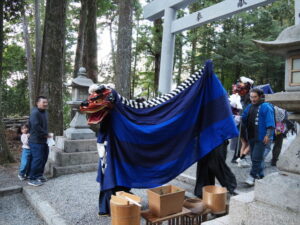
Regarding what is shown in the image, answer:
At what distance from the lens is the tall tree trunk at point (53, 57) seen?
26.6 ft

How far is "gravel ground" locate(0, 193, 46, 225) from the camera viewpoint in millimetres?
4100

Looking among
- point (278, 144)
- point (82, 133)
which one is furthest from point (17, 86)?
point (278, 144)

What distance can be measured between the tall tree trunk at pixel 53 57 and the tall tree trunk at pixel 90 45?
4181 mm

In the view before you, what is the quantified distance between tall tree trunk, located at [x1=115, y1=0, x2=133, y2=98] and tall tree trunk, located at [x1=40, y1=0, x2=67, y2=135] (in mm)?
1887

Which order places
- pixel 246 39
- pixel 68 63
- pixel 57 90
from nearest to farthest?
pixel 57 90 < pixel 246 39 < pixel 68 63

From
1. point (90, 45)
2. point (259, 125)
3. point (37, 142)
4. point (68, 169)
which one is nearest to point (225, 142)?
point (259, 125)

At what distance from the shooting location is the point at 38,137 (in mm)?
5336

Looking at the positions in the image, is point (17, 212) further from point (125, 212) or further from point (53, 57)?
point (53, 57)

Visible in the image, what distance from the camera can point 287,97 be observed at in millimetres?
2357

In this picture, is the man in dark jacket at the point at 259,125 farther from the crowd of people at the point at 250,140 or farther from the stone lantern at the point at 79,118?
the stone lantern at the point at 79,118

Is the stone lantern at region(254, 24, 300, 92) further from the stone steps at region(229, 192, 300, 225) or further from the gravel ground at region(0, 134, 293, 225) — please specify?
the gravel ground at region(0, 134, 293, 225)

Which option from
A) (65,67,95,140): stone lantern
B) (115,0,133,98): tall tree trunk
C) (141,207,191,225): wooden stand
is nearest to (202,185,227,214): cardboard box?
(141,207,191,225): wooden stand

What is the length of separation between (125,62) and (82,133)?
333 centimetres

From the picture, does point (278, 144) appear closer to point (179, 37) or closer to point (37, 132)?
point (37, 132)
